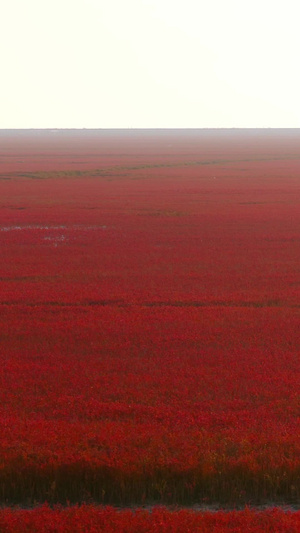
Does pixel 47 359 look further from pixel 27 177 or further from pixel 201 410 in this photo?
pixel 27 177

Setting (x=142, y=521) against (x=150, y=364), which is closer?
(x=142, y=521)

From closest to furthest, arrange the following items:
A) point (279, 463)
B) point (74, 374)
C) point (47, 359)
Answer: point (279, 463), point (74, 374), point (47, 359)

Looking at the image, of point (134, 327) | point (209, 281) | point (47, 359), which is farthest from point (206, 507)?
point (209, 281)

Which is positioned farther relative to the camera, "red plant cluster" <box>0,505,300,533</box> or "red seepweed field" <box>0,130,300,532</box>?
"red seepweed field" <box>0,130,300,532</box>

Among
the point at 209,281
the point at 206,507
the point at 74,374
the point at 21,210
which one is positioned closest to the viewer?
the point at 206,507

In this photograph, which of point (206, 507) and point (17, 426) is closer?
point (206, 507)

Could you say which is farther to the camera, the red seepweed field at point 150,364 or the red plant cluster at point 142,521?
the red seepweed field at point 150,364

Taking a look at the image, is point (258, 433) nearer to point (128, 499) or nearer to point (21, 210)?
point (128, 499)

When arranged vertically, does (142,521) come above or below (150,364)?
above
